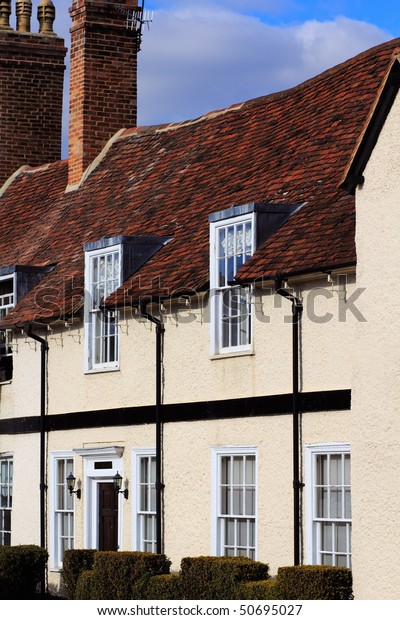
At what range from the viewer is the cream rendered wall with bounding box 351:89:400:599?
15.7 m

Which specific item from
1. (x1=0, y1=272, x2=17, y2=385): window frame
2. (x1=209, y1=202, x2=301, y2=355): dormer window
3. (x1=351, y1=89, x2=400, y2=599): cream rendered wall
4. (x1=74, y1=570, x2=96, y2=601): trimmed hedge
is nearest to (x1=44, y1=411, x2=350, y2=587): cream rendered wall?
(x1=74, y1=570, x2=96, y2=601): trimmed hedge

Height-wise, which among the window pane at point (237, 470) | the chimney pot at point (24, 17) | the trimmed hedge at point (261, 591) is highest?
the chimney pot at point (24, 17)

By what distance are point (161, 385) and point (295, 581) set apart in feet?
17.8

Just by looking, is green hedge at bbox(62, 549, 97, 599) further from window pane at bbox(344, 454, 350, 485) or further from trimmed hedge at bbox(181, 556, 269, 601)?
window pane at bbox(344, 454, 350, 485)

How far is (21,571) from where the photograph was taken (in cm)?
2380

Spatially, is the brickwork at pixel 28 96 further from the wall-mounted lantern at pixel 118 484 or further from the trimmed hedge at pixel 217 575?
the trimmed hedge at pixel 217 575

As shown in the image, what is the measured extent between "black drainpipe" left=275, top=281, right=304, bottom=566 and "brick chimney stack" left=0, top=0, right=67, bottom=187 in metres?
15.8

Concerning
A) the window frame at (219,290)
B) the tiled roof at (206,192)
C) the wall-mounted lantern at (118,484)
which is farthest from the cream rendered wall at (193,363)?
the wall-mounted lantern at (118,484)

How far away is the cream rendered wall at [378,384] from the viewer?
15.7 m

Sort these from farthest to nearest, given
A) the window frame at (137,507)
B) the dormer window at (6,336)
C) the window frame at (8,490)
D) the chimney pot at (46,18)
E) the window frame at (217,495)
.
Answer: the chimney pot at (46,18), the dormer window at (6,336), the window frame at (8,490), the window frame at (137,507), the window frame at (217,495)

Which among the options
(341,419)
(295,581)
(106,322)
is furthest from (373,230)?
(106,322)

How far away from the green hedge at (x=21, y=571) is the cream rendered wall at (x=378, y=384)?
350 inches

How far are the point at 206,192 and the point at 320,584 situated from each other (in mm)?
8775

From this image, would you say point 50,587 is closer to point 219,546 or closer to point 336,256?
point 219,546
